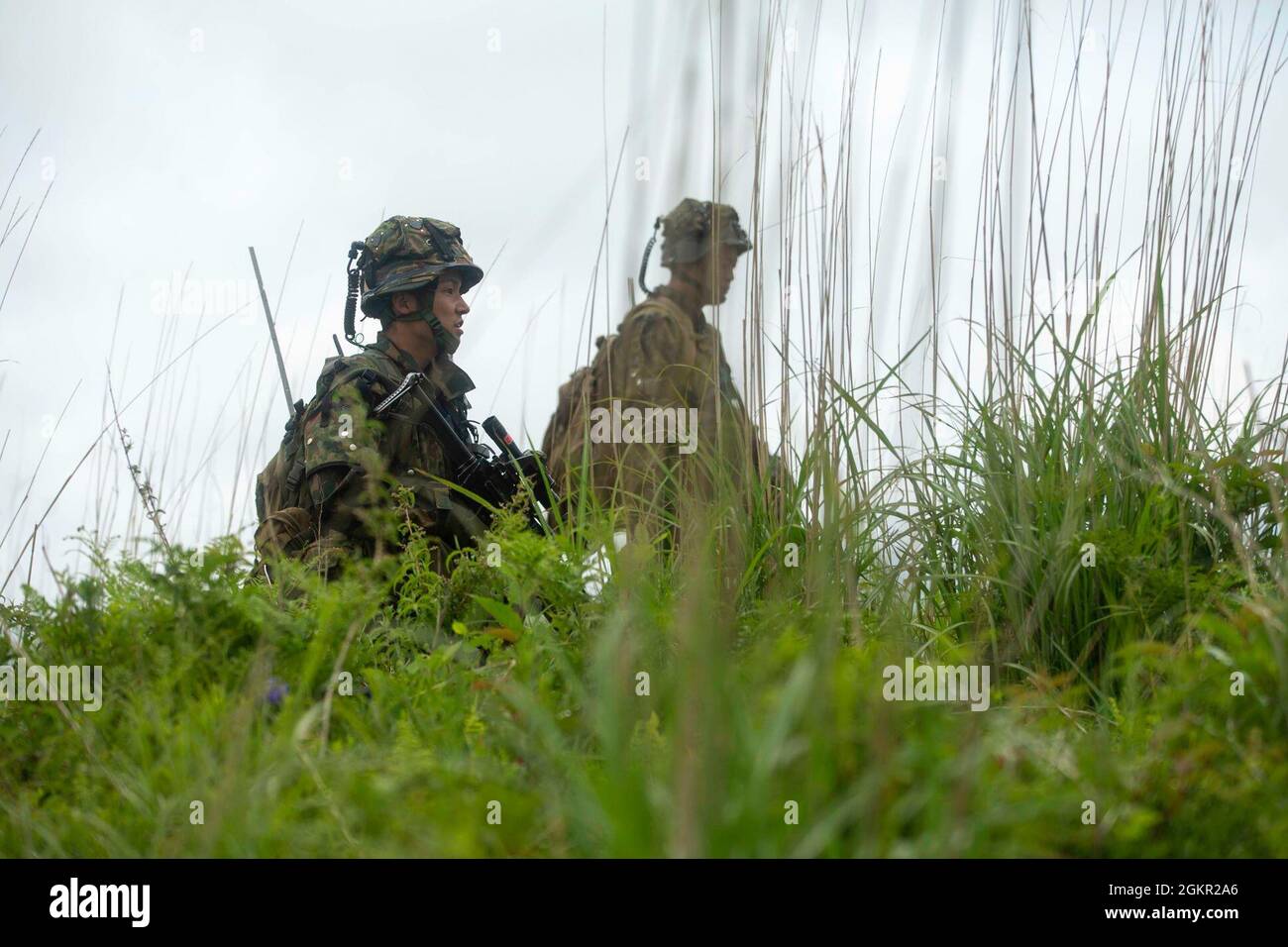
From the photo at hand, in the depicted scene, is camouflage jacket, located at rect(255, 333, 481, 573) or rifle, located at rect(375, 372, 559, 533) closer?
camouflage jacket, located at rect(255, 333, 481, 573)

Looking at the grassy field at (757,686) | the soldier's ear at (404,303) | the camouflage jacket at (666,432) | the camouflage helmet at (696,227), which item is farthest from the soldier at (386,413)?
the camouflage helmet at (696,227)

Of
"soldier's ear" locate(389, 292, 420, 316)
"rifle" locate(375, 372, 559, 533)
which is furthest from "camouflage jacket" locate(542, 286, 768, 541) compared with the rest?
"soldier's ear" locate(389, 292, 420, 316)

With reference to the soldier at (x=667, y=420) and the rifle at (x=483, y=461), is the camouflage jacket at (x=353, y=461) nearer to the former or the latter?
the rifle at (x=483, y=461)

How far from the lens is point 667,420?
3047mm

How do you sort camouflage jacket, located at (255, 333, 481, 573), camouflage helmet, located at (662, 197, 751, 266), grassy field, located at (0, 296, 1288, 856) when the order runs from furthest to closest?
camouflage jacket, located at (255, 333, 481, 573), camouflage helmet, located at (662, 197, 751, 266), grassy field, located at (0, 296, 1288, 856)

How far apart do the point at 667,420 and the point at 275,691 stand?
4.66 ft

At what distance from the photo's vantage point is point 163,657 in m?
1.87

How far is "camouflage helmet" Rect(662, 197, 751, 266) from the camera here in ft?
8.31

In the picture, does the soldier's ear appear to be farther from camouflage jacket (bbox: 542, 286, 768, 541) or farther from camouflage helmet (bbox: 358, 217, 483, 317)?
camouflage jacket (bbox: 542, 286, 768, 541)

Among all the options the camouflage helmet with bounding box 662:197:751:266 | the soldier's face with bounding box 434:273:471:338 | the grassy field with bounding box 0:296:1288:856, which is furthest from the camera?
the soldier's face with bounding box 434:273:471:338

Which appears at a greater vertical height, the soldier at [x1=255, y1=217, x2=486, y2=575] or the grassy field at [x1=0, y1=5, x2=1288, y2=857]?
the soldier at [x1=255, y1=217, x2=486, y2=575]

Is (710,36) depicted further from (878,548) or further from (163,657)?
(163,657)

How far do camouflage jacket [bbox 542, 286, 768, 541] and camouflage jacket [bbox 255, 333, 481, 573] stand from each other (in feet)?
1.24

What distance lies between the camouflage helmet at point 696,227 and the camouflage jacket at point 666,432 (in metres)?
0.18
